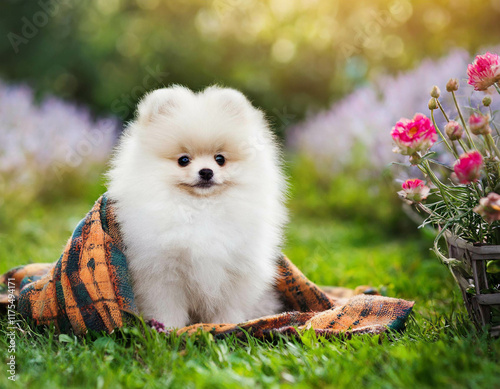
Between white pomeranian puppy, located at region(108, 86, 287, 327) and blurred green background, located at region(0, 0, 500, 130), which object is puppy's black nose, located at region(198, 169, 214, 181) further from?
blurred green background, located at region(0, 0, 500, 130)

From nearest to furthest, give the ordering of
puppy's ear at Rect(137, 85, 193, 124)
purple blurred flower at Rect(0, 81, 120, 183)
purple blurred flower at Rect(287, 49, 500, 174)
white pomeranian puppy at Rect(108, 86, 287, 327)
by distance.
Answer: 1. white pomeranian puppy at Rect(108, 86, 287, 327)
2. puppy's ear at Rect(137, 85, 193, 124)
3. purple blurred flower at Rect(287, 49, 500, 174)
4. purple blurred flower at Rect(0, 81, 120, 183)

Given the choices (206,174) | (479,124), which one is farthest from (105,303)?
(479,124)

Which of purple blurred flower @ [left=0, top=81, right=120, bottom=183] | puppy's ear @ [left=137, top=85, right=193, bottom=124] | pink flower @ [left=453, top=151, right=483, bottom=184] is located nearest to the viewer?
pink flower @ [left=453, top=151, right=483, bottom=184]

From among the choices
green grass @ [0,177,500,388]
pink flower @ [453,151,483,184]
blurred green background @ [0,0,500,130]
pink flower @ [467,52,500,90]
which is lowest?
green grass @ [0,177,500,388]

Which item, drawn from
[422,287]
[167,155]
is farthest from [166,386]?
[422,287]

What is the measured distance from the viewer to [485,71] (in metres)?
1.99

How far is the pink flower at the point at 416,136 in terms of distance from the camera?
6.42 ft

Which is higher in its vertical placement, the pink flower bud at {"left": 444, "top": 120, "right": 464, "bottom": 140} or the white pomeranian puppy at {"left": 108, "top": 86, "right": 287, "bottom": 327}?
the pink flower bud at {"left": 444, "top": 120, "right": 464, "bottom": 140}

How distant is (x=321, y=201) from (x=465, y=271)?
4.19 m

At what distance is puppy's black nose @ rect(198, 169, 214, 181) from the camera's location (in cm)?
225

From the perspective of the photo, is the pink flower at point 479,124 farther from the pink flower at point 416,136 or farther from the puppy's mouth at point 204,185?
the puppy's mouth at point 204,185

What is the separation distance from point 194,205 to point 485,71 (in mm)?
1324

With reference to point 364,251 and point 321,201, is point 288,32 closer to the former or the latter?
point 321,201

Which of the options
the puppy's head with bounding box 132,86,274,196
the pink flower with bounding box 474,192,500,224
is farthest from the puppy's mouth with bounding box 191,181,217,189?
the pink flower with bounding box 474,192,500,224
